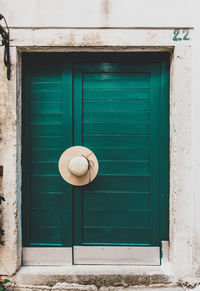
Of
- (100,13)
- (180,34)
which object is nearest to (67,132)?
(100,13)

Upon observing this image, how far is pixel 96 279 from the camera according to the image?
10.9 ft

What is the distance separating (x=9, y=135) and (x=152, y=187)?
161cm

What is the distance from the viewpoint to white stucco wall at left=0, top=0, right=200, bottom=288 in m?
3.21

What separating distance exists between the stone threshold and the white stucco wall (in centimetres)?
15

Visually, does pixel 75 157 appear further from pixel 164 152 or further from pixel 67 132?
pixel 164 152

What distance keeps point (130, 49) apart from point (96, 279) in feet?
7.95

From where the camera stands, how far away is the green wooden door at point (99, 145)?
3424 mm

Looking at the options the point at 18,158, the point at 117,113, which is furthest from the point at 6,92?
the point at 117,113

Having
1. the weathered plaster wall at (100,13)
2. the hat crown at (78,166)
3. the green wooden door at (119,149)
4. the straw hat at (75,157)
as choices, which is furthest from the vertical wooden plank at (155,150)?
the hat crown at (78,166)

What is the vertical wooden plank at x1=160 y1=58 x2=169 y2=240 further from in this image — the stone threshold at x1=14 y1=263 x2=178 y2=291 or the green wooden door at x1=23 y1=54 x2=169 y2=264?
the stone threshold at x1=14 y1=263 x2=178 y2=291

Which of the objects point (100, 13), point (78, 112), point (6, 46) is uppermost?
point (100, 13)

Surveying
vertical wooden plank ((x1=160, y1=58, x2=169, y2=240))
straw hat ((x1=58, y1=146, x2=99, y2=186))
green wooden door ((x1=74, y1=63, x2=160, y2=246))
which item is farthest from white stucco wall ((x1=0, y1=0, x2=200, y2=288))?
straw hat ((x1=58, y1=146, x2=99, y2=186))

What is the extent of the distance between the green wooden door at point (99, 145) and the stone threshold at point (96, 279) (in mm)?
300

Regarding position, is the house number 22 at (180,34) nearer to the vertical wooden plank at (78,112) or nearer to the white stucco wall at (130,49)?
the white stucco wall at (130,49)
